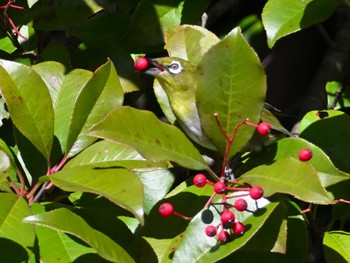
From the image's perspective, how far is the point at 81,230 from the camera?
3.81 ft

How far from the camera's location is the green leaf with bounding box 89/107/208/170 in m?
1.19

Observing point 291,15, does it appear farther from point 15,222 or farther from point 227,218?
point 15,222

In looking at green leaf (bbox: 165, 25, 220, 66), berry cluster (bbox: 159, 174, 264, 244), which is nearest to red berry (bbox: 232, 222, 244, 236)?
berry cluster (bbox: 159, 174, 264, 244)

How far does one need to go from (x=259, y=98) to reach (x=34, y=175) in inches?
18.6

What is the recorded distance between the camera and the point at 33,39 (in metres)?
1.87

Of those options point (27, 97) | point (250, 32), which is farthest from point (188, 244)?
point (250, 32)

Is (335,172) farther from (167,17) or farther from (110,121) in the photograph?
(167,17)

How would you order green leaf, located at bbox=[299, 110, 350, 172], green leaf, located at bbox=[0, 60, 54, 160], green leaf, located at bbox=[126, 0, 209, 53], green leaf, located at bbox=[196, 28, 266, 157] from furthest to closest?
green leaf, located at bbox=[126, 0, 209, 53] → green leaf, located at bbox=[299, 110, 350, 172] → green leaf, located at bbox=[0, 60, 54, 160] → green leaf, located at bbox=[196, 28, 266, 157]

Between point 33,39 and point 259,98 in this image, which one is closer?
point 259,98

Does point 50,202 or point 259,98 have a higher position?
point 259,98

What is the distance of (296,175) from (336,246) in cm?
37

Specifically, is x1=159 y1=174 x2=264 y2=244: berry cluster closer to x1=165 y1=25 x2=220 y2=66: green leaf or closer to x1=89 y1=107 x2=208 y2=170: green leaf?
x1=89 y1=107 x2=208 y2=170: green leaf

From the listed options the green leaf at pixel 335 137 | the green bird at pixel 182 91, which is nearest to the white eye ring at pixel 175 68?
the green bird at pixel 182 91

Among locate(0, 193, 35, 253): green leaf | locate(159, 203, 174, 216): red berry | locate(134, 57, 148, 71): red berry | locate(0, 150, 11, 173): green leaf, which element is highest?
locate(0, 150, 11, 173): green leaf
